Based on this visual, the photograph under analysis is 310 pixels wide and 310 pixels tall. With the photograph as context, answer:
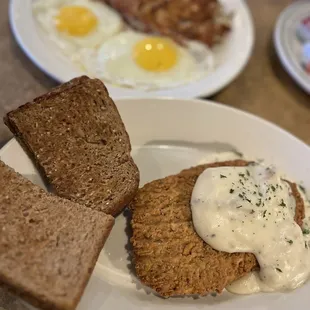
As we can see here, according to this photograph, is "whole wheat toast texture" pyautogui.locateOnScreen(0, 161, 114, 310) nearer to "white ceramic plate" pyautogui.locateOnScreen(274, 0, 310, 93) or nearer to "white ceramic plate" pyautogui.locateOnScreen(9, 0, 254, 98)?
"white ceramic plate" pyautogui.locateOnScreen(9, 0, 254, 98)

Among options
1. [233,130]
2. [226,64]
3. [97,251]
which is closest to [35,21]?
[226,64]

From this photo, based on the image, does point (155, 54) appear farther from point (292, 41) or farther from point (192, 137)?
point (292, 41)

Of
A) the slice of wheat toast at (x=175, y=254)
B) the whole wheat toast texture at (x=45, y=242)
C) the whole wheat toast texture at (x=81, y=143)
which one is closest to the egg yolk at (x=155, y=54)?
the whole wheat toast texture at (x=81, y=143)

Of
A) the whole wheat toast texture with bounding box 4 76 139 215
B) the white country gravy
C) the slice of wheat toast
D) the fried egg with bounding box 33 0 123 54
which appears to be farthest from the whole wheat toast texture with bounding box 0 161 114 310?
the fried egg with bounding box 33 0 123 54

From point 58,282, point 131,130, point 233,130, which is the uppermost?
point 58,282

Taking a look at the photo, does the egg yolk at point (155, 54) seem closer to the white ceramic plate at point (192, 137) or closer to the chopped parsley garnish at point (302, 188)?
the white ceramic plate at point (192, 137)

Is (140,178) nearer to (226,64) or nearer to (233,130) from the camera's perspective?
(233,130)
